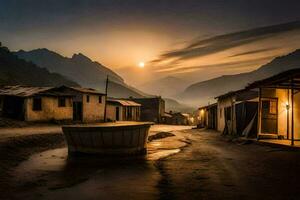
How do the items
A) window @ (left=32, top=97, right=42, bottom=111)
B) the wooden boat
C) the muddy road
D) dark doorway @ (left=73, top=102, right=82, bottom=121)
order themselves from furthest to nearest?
dark doorway @ (left=73, top=102, right=82, bottom=121)
window @ (left=32, top=97, right=42, bottom=111)
the wooden boat
the muddy road

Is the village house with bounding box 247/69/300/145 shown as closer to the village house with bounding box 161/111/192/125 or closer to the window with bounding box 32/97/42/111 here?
the window with bounding box 32/97/42/111

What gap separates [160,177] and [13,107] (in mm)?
29225

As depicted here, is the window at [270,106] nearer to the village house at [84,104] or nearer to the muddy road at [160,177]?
the muddy road at [160,177]

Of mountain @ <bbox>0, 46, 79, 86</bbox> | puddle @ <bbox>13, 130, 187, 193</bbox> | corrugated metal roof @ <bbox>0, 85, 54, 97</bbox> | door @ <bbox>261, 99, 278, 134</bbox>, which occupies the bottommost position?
puddle @ <bbox>13, 130, 187, 193</bbox>

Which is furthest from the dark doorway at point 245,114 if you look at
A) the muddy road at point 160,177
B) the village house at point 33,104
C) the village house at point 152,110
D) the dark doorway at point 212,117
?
the village house at point 152,110

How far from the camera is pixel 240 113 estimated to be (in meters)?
25.0

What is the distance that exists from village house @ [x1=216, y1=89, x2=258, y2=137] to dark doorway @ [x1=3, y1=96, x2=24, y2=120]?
820 inches

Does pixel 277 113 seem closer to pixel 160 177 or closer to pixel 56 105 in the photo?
pixel 160 177

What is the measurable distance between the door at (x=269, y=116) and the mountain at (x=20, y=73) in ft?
236

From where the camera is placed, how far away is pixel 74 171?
1118 cm

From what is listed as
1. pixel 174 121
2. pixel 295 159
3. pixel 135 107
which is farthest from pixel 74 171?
pixel 174 121

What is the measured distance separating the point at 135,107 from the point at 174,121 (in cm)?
1608

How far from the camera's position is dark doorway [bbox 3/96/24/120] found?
111ft

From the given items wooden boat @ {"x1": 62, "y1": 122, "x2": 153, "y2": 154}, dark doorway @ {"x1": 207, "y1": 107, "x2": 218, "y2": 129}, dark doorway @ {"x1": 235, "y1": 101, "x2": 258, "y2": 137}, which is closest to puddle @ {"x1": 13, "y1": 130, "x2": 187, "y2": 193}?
wooden boat @ {"x1": 62, "y1": 122, "x2": 153, "y2": 154}
